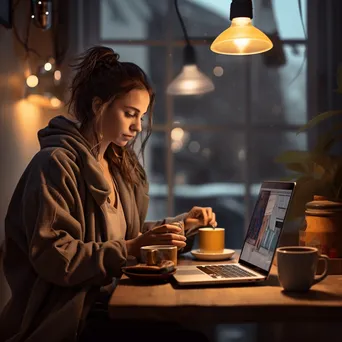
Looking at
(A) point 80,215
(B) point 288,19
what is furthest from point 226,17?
(A) point 80,215

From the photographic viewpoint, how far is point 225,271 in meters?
1.61

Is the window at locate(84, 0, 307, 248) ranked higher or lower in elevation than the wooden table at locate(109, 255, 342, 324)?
higher

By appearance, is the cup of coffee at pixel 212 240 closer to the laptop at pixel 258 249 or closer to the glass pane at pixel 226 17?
the laptop at pixel 258 249

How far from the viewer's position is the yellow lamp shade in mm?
1968

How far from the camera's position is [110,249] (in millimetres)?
1556

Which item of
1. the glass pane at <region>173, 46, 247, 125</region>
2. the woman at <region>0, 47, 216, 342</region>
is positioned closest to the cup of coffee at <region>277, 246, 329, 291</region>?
the woman at <region>0, 47, 216, 342</region>

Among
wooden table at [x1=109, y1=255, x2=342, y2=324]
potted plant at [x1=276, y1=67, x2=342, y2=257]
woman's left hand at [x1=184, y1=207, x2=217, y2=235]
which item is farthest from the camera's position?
woman's left hand at [x1=184, y1=207, x2=217, y2=235]

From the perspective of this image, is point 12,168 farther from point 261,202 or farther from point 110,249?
point 261,202

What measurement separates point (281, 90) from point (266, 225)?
153 cm

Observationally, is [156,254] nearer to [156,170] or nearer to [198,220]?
[198,220]

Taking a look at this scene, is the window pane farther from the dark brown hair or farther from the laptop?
the laptop

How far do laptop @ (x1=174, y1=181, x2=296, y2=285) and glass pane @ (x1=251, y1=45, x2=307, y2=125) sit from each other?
1.29 m

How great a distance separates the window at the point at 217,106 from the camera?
2977mm

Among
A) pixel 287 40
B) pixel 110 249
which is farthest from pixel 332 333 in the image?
pixel 287 40
